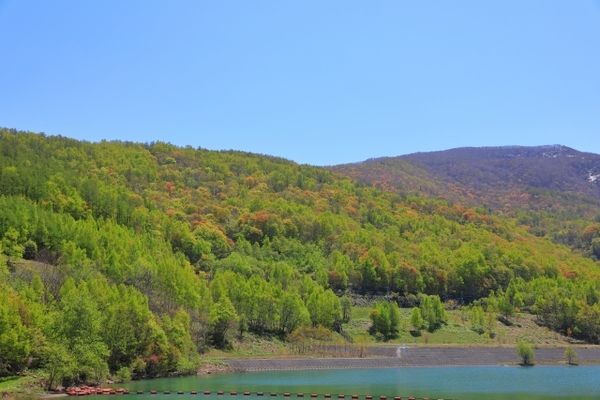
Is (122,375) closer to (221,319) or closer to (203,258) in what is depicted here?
(221,319)

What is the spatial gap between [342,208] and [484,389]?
114 m

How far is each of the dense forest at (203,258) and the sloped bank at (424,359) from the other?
27.3 ft

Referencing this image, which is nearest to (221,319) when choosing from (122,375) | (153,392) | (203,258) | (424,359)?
(122,375)

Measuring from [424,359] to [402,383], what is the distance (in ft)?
85.1

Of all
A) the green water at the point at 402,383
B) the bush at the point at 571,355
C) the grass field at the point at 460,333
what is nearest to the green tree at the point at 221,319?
the green water at the point at 402,383

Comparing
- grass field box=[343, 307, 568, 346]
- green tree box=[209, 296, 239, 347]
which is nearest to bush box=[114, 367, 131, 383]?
green tree box=[209, 296, 239, 347]

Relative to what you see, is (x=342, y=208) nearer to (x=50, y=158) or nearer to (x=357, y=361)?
(x=50, y=158)

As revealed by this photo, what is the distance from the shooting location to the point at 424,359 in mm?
88562

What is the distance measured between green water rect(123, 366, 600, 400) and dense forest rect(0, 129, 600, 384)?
5.64 m

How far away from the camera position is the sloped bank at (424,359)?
77875 mm

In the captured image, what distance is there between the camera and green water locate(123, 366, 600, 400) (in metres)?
54.2

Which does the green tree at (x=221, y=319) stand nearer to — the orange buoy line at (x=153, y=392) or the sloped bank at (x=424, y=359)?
the sloped bank at (x=424, y=359)

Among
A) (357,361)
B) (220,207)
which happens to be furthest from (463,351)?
(220,207)

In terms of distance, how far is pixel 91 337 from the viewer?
54.5 metres
